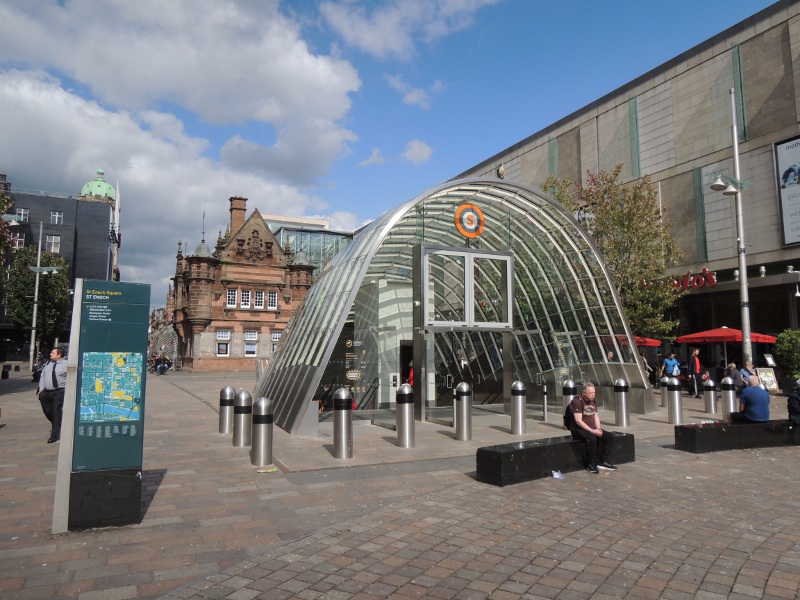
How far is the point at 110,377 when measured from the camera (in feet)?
19.1

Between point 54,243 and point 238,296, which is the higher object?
point 54,243

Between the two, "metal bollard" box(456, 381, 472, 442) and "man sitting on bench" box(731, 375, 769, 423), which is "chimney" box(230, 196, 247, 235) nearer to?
"metal bollard" box(456, 381, 472, 442)

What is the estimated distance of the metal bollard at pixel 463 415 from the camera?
11.2 metres

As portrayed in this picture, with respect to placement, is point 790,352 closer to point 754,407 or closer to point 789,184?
point 789,184

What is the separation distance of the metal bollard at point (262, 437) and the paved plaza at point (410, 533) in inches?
11.6

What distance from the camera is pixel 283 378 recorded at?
45.5 feet

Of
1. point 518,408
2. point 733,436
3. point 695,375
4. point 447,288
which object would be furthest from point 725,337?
point 518,408

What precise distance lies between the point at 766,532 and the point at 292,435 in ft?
27.1

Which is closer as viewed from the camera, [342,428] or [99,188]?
[342,428]

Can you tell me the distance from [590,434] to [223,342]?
46.3 m

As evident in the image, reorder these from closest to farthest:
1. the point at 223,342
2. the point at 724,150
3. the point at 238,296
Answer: the point at 724,150
the point at 223,342
the point at 238,296

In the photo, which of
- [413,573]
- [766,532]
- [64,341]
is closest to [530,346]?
[766,532]

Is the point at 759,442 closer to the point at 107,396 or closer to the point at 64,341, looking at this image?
the point at 107,396

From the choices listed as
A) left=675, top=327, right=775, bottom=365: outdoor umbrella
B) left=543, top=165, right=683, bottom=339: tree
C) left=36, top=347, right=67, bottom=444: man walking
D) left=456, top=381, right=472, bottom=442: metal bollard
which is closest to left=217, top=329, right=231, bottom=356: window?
left=543, top=165, right=683, bottom=339: tree
